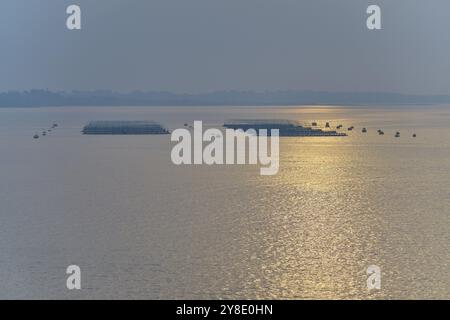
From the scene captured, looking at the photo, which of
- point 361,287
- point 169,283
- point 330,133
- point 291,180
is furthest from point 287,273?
point 330,133

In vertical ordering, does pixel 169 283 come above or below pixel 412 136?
below

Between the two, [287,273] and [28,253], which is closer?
[287,273]

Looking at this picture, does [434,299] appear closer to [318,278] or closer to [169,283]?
[318,278]
